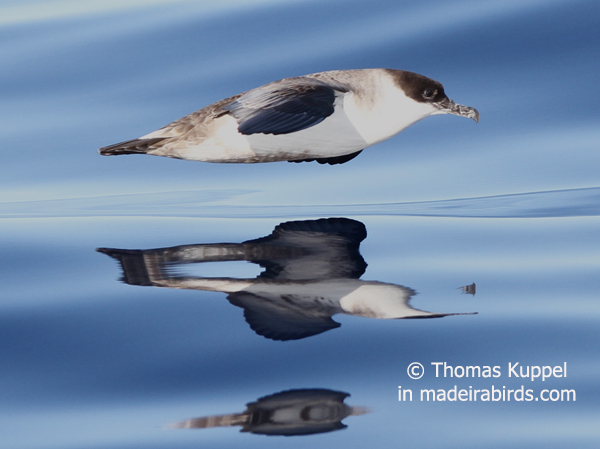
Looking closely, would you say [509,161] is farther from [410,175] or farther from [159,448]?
[159,448]

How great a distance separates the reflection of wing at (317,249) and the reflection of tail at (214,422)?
3.47 ft

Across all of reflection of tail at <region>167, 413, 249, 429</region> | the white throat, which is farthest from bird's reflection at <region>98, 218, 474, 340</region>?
the white throat

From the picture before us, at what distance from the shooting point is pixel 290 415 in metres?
2.55

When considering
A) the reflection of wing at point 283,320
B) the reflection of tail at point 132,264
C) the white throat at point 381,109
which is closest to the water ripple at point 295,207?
the white throat at point 381,109

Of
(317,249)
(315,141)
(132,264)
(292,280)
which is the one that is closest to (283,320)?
(292,280)

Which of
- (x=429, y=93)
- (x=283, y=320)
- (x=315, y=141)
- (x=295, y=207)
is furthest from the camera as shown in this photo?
(x=429, y=93)

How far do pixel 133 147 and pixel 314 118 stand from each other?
4.01ft

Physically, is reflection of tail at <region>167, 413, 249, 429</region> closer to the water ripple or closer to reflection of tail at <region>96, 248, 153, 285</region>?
reflection of tail at <region>96, 248, 153, 285</region>

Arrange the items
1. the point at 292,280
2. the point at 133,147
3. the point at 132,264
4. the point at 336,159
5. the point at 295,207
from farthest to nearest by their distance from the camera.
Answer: the point at 336,159
the point at 133,147
the point at 295,207
the point at 132,264
the point at 292,280

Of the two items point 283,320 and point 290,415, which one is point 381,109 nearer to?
point 283,320

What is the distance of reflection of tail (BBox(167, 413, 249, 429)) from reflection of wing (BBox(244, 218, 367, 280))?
1.06 meters

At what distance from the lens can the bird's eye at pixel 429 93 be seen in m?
5.36

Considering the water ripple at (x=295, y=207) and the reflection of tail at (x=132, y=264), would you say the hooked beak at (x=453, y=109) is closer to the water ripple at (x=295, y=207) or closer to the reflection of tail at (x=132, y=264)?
the water ripple at (x=295, y=207)

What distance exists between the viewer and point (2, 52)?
808cm
